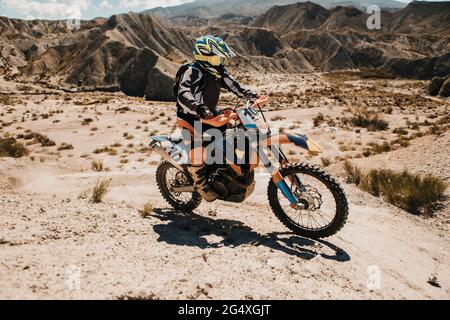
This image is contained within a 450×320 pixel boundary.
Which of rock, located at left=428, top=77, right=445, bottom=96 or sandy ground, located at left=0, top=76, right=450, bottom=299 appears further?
rock, located at left=428, top=77, right=445, bottom=96

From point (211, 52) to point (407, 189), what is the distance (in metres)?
5.32

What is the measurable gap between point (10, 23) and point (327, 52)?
130977 mm

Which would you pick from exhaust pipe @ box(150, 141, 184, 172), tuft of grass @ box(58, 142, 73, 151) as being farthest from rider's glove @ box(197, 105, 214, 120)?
tuft of grass @ box(58, 142, 73, 151)

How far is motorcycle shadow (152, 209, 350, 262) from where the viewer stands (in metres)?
5.42

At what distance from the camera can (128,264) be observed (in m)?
4.63

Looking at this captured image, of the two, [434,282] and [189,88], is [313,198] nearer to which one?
[434,282]

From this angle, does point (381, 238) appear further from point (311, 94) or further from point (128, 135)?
point (311, 94)

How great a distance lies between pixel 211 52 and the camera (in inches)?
231

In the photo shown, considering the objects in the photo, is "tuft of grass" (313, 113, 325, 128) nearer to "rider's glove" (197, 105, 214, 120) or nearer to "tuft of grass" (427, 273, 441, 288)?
"rider's glove" (197, 105, 214, 120)

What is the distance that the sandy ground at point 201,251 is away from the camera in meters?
4.18

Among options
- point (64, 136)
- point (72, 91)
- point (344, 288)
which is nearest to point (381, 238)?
point (344, 288)

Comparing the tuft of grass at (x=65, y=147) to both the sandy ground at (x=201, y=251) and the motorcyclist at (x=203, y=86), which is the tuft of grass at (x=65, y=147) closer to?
the sandy ground at (x=201, y=251)

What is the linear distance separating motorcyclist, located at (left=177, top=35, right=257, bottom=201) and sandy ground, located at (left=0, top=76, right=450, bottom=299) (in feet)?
3.35

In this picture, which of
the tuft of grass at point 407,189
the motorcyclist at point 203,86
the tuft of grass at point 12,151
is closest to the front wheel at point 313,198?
the motorcyclist at point 203,86
